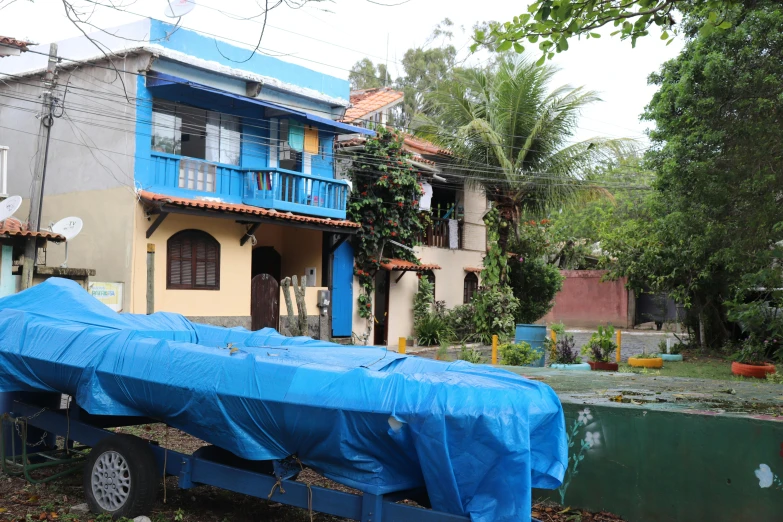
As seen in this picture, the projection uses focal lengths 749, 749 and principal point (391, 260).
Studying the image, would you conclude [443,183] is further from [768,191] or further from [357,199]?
[768,191]

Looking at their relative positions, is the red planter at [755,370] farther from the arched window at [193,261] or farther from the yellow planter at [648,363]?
the arched window at [193,261]

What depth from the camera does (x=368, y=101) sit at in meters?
24.6

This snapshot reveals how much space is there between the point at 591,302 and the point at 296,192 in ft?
70.5

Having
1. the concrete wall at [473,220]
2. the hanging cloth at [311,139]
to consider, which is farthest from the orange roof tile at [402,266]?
the hanging cloth at [311,139]

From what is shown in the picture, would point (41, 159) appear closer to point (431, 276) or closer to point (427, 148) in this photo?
point (427, 148)

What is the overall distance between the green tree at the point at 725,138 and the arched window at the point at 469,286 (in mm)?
10241

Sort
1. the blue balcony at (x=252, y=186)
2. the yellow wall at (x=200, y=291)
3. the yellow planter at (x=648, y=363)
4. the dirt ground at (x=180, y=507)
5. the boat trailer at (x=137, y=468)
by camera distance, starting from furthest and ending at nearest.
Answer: the yellow planter at (x=648, y=363)
the blue balcony at (x=252, y=186)
the yellow wall at (x=200, y=291)
the dirt ground at (x=180, y=507)
the boat trailer at (x=137, y=468)

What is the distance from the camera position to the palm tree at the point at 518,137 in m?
22.2

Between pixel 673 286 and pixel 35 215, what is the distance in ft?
53.1

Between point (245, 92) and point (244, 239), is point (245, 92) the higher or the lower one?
the higher one

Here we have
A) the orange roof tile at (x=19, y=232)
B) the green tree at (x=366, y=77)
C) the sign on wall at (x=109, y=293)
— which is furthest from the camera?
the green tree at (x=366, y=77)

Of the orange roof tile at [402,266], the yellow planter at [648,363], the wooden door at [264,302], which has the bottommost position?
the yellow planter at [648,363]

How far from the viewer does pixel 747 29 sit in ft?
39.8

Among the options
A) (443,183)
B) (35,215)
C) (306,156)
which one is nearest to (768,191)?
(306,156)
